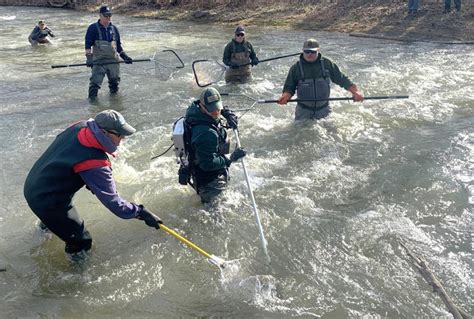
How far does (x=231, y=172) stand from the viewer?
7043mm

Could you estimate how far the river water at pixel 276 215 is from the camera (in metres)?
4.56

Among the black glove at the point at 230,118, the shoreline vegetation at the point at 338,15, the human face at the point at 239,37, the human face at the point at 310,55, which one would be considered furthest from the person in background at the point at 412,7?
the black glove at the point at 230,118

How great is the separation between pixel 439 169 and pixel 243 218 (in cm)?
333

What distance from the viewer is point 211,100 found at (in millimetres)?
5152

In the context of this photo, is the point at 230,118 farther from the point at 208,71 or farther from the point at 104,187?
the point at 208,71

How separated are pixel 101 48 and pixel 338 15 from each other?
41.8 ft

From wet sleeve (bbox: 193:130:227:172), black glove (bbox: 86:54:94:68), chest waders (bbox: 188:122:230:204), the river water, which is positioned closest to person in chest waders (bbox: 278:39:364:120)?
the river water

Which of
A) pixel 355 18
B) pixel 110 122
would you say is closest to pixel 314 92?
pixel 110 122

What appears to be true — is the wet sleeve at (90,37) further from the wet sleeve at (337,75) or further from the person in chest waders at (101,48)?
the wet sleeve at (337,75)

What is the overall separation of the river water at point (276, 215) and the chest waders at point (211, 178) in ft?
0.86

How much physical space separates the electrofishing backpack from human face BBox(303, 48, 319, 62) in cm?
304

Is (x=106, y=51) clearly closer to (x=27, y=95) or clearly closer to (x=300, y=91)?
(x=27, y=95)

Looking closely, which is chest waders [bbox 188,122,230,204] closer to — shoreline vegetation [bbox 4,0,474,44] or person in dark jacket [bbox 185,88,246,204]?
person in dark jacket [bbox 185,88,246,204]

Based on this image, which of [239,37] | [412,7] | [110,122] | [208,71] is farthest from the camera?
[412,7]
